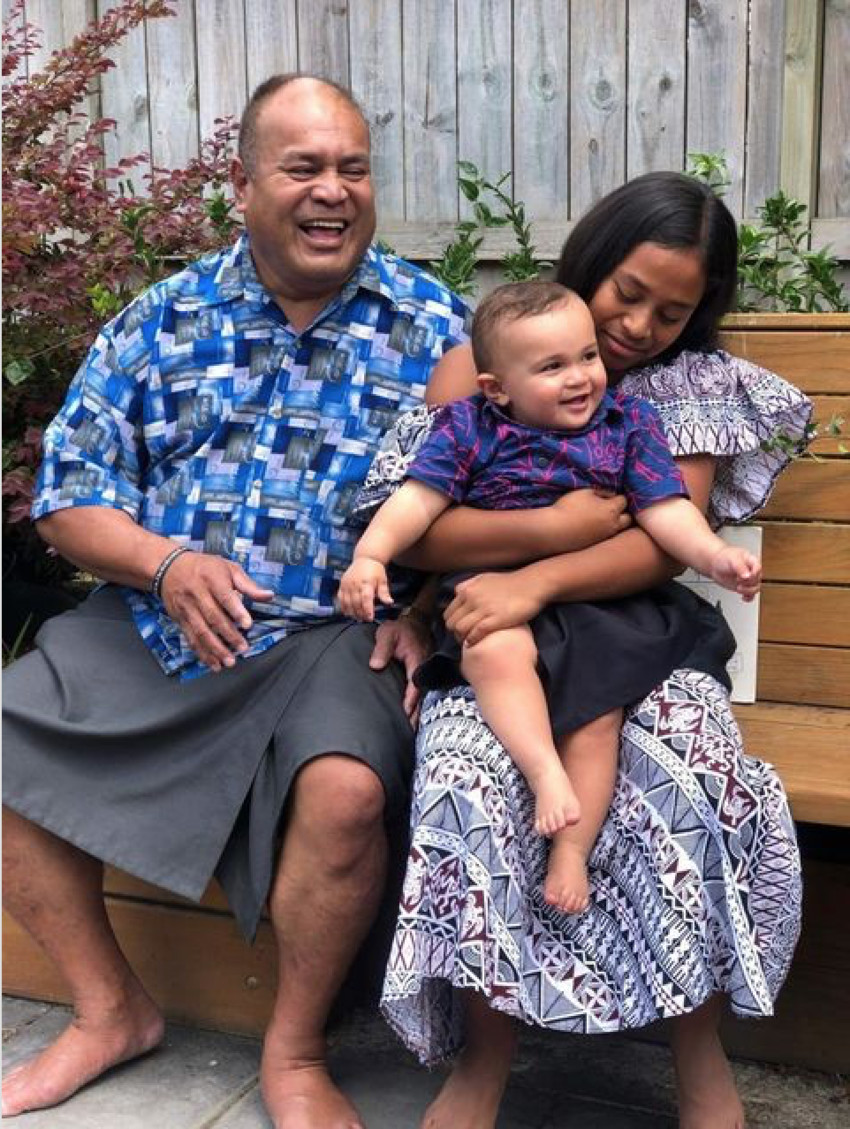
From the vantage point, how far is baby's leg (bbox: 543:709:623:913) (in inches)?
78.3

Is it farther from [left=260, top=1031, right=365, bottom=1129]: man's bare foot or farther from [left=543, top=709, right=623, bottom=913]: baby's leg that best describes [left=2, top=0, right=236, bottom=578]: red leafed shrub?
[left=543, top=709, right=623, bottom=913]: baby's leg

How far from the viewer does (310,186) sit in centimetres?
245

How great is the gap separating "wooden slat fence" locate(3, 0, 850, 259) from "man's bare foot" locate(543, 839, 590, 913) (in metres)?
2.25

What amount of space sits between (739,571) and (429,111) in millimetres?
2506

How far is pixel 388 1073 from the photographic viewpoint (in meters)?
2.53

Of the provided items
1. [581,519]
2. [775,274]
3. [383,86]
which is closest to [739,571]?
[581,519]

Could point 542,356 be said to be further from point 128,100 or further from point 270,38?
point 128,100

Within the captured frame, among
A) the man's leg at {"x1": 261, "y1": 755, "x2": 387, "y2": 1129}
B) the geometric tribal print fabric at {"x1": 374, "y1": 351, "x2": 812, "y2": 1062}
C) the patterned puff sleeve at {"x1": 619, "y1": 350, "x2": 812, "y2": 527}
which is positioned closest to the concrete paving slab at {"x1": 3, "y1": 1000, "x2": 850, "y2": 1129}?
the man's leg at {"x1": 261, "y1": 755, "x2": 387, "y2": 1129}

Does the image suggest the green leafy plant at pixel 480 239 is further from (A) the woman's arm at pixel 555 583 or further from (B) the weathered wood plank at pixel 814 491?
(A) the woman's arm at pixel 555 583

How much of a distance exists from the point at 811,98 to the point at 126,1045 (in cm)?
274

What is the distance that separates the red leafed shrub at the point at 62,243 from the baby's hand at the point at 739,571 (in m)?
1.74

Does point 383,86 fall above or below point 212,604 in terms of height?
above

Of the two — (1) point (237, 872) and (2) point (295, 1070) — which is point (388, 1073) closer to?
(2) point (295, 1070)

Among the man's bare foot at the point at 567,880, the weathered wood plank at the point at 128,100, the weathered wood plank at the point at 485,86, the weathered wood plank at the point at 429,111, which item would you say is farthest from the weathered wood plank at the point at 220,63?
the man's bare foot at the point at 567,880
